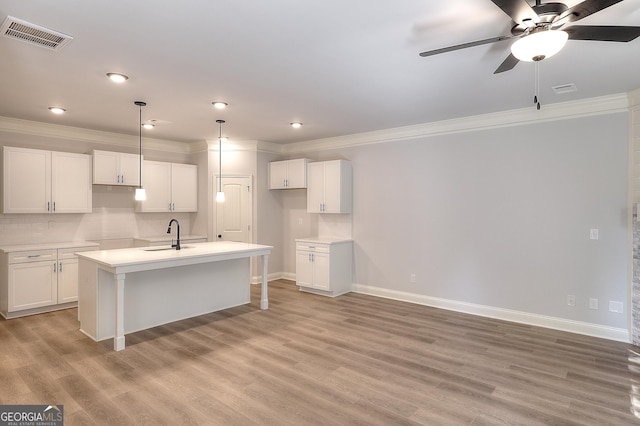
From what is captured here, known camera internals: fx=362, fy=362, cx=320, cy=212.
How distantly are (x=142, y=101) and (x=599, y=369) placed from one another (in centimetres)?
531

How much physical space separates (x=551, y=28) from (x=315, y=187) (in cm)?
443

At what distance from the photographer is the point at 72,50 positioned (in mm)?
2805

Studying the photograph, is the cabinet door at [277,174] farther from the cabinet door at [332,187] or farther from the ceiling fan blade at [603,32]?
the ceiling fan blade at [603,32]

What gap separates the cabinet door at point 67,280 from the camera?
195 inches

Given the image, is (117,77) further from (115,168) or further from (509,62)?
(509,62)

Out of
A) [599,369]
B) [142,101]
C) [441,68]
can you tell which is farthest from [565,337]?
[142,101]

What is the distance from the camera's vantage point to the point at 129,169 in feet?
19.1

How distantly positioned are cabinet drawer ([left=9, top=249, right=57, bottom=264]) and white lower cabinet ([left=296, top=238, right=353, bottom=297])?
3.48m

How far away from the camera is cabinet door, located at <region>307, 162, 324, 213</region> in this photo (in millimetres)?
6190

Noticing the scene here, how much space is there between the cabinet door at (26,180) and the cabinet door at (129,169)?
94 cm

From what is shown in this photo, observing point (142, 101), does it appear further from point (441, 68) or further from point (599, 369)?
point (599, 369)

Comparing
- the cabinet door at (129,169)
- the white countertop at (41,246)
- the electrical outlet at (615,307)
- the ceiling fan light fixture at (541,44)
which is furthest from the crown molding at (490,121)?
the white countertop at (41,246)

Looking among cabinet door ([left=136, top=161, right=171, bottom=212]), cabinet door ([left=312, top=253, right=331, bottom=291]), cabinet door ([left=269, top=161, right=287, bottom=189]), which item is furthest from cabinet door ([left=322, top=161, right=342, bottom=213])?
cabinet door ([left=136, top=161, right=171, bottom=212])

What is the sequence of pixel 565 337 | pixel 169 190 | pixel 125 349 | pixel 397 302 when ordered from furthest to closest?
1. pixel 169 190
2. pixel 397 302
3. pixel 565 337
4. pixel 125 349
